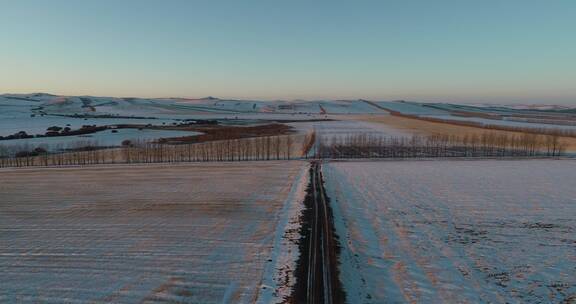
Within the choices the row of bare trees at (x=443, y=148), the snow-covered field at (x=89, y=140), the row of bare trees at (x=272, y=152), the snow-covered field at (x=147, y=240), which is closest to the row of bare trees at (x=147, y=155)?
the row of bare trees at (x=272, y=152)

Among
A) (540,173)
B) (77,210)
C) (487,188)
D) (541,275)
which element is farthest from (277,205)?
(540,173)

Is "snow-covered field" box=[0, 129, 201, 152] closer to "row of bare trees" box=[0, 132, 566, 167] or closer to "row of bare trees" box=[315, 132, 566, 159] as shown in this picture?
"row of bare trees" box=[0, 132, 566, 167]

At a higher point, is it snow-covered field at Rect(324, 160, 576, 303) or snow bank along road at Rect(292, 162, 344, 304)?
snow-covered field at Rect(324, 160, 576, 303)

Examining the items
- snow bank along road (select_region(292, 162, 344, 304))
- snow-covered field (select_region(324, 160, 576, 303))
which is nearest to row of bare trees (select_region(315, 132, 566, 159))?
snow-covered field (select_region(324, 160, 576, 303))

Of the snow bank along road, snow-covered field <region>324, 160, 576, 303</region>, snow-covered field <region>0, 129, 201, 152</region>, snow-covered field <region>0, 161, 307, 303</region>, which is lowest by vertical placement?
snow-covered field <region>0, 161, 307, 303</region>

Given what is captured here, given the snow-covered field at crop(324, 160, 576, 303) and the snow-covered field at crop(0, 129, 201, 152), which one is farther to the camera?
the snow-covered field at crop(0, 129, 201, 152)

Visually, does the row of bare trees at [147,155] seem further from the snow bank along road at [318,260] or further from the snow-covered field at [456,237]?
the snow bank along road at [318,260]
